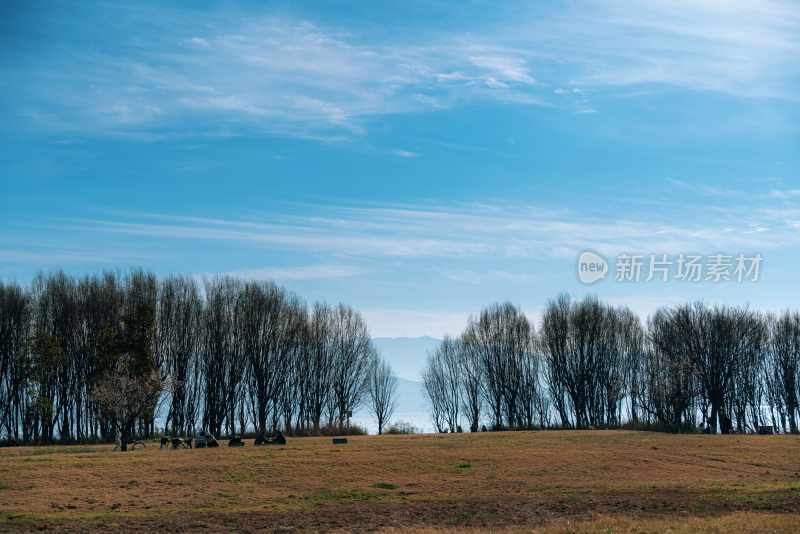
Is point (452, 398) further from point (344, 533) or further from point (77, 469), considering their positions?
point (344, 533)

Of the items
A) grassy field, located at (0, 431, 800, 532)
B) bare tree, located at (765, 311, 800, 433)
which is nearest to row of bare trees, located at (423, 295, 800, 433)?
bare tree, located at (765, 311, 800, 433)

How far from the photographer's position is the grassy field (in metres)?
28.1

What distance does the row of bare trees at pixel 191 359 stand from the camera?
8100 cm

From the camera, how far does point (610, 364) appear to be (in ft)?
340

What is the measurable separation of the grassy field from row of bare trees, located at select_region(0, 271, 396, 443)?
31.0m

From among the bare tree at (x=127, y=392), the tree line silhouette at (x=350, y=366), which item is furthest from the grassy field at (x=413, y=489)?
the tree line silhouette at (x=350, y=366)

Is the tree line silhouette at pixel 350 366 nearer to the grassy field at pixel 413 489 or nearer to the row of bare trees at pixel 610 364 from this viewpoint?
the row of bare trees at pixel 610 364

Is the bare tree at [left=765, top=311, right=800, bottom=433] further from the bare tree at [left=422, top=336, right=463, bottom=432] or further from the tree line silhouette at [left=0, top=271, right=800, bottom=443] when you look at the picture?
the bare tree at [left=422, top=336, right=463, bottom=432]

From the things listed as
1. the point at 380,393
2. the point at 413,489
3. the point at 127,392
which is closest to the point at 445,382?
the point at 380,393

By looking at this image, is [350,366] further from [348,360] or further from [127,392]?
[127,392]

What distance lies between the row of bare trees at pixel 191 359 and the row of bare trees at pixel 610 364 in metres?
15.2

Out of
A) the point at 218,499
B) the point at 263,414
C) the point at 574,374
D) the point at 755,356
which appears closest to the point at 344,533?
the point at 218,499

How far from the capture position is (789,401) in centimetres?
10000

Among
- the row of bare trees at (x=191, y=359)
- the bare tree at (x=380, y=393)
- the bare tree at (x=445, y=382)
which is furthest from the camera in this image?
the bare tree at (x=445, y=382)
